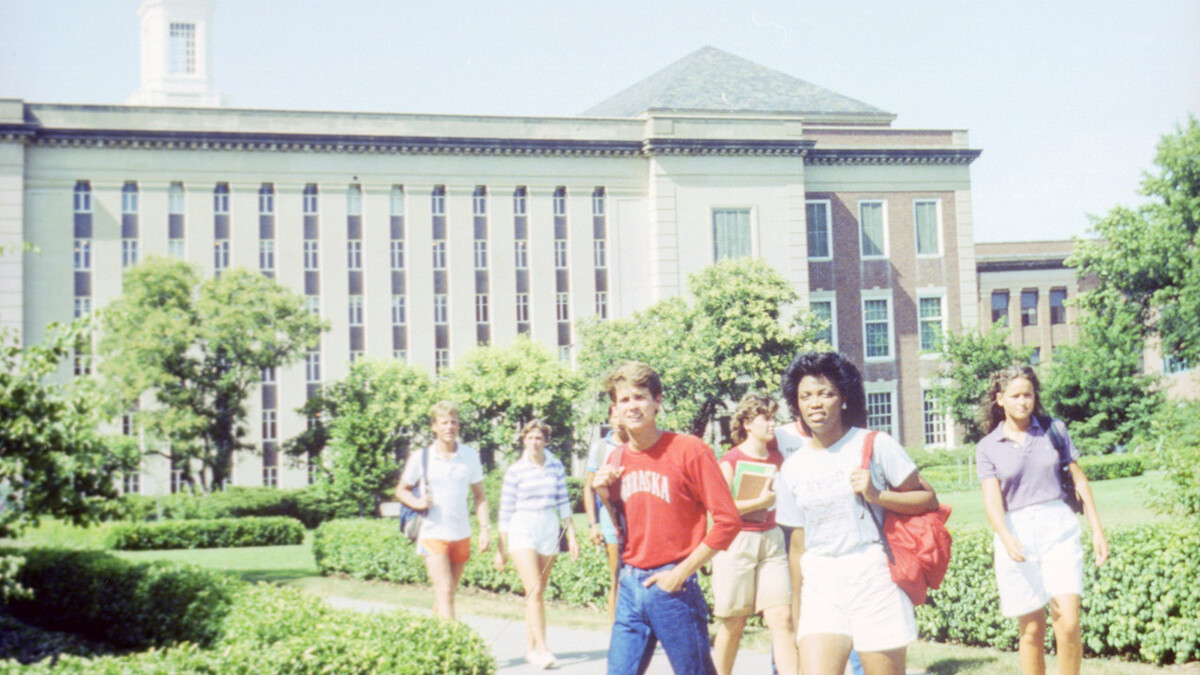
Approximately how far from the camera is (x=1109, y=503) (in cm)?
2316

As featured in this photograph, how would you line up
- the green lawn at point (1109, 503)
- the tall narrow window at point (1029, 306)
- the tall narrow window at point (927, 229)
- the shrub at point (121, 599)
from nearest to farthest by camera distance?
the shrub at point (121, 599)
the green lawn at point (1109, 503)
the tall narrow window at point (927, 229)
the tall narrow window at point (1029, 306)

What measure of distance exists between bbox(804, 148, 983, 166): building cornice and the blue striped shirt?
135 feet

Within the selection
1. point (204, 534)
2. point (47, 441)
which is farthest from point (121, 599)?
point (204, 534)

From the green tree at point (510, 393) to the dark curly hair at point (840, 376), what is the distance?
1169 inches

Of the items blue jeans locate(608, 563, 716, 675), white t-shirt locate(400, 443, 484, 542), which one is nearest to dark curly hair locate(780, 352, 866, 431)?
blue jeans locate(608, 563, 716, 675)

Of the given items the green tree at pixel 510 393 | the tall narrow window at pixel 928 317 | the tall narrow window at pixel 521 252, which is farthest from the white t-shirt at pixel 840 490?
the tall narrow window at pixel 928 317

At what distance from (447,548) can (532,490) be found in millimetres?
779

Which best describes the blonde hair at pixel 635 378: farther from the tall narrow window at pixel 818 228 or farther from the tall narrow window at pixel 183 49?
the tall narrow window at pixel 183 49

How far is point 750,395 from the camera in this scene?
24.7 feet

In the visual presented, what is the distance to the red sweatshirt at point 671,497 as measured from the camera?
5371 millimetres

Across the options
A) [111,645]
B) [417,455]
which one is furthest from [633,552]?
[111,645]

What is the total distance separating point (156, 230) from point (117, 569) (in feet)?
106

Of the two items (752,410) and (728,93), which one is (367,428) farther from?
(728,93)

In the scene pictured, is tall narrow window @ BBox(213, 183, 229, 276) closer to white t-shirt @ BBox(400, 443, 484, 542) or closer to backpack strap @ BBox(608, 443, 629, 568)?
white t-shirt @ BBox(400, 443, 484, 542)
